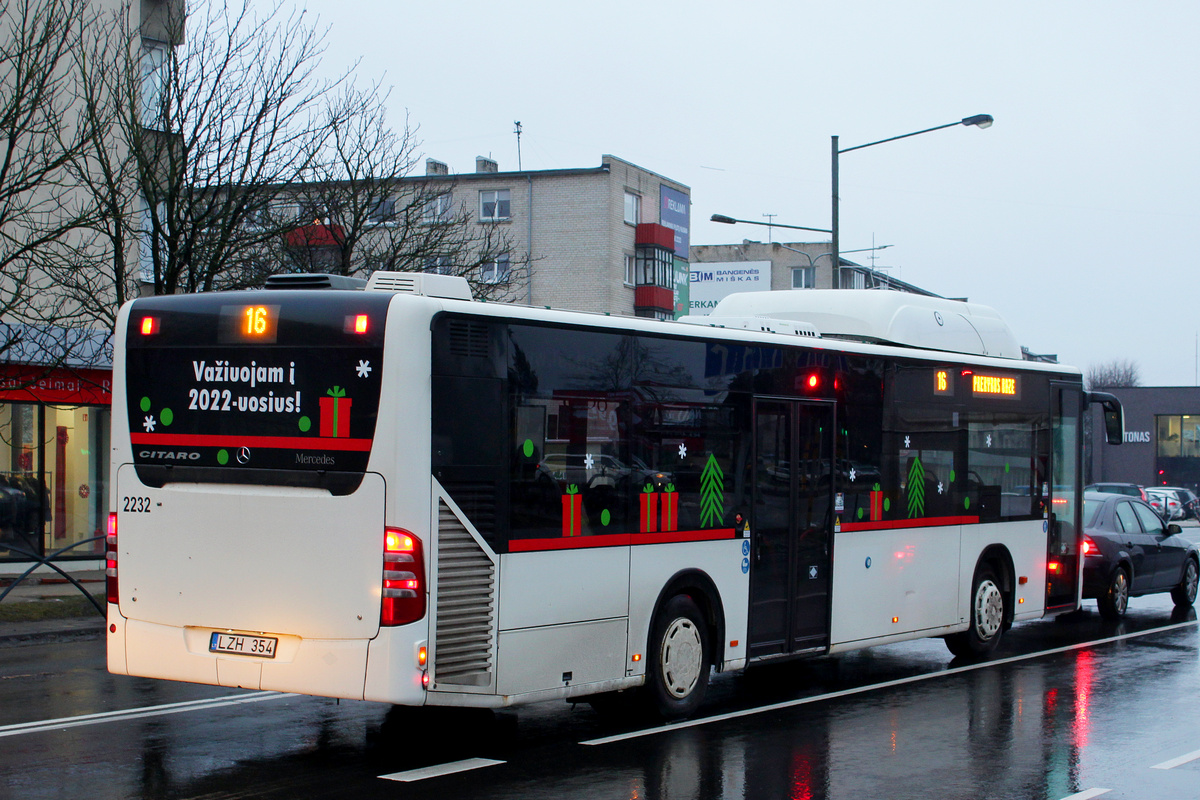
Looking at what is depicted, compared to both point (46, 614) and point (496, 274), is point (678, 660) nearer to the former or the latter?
point (46, 614)

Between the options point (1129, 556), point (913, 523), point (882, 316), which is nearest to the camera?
point (913, 523)

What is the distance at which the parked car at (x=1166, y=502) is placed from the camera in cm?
5227

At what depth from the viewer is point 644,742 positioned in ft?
28.6

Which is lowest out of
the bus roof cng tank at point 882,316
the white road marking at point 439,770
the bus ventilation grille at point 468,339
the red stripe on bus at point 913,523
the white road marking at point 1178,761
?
the white road marking at point 1178,761

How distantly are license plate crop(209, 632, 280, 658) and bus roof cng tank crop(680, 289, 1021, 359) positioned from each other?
5.80m

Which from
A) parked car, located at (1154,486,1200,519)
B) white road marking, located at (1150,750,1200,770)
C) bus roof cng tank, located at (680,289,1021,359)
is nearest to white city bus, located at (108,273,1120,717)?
bus roof cng tank, located at (680,289,1021,359)

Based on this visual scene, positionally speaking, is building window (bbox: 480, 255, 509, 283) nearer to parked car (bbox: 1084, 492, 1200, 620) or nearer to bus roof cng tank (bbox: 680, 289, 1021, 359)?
bus roof cng tank (bbox: 680, 289, 1021, 359)

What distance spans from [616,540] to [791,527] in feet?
7.47

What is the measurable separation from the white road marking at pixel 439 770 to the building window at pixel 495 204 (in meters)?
53.2

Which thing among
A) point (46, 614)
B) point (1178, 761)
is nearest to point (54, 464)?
point (46, 614)

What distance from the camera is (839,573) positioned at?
11141 mm

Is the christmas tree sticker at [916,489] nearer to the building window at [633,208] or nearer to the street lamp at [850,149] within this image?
the street lamp at [850,149]

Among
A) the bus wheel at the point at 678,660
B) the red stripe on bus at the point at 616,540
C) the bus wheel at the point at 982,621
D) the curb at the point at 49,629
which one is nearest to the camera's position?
the red stripe on bus at the point at 616,540

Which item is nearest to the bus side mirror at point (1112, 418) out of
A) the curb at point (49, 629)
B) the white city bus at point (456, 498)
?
the white city bus at point (456, 498)
